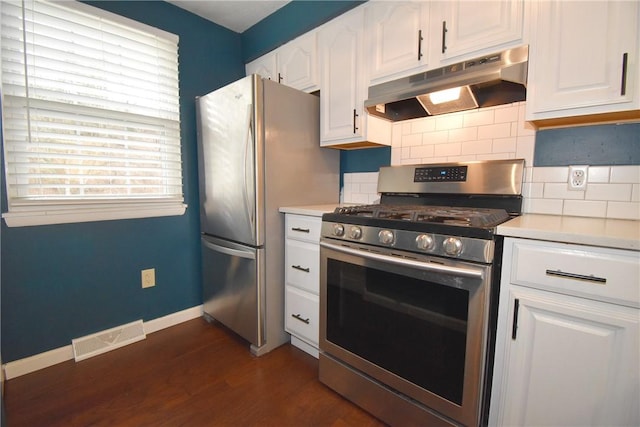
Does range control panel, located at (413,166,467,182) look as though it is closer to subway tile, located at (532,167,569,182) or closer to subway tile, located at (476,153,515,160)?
subway tile, located at (476,153,515,160)

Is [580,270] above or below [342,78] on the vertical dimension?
below

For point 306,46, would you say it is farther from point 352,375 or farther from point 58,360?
point 58,360

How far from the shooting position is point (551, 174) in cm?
138

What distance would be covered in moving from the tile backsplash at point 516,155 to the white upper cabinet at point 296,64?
2.40 feet

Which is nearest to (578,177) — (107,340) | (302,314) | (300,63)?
(302,314)

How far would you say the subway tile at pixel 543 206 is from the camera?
1.37m

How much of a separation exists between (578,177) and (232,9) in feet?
8.26

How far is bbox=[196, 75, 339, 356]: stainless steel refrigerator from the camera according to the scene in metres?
1.73

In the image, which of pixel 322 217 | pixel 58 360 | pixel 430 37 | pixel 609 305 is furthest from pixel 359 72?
pixel 58 360

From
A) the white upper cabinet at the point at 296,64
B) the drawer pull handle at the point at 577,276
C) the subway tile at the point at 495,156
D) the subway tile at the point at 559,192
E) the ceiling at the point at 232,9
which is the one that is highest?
the ceiling at the point at 232,9

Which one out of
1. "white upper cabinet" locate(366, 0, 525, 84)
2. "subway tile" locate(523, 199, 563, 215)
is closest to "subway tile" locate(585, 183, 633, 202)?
"subway tile" locate(523, 199, 563, 215)

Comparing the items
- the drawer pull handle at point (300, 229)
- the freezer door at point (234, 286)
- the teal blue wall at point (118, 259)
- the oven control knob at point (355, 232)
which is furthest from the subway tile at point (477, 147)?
the teal blue wall at point (118, 259)

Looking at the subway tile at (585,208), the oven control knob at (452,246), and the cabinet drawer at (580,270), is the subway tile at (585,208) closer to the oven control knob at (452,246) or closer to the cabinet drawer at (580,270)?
the cabinet drawer at (580,270)

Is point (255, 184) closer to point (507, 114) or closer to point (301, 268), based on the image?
point (301, 268)
